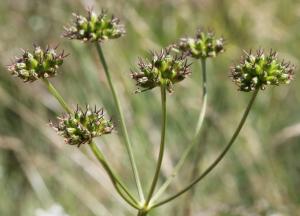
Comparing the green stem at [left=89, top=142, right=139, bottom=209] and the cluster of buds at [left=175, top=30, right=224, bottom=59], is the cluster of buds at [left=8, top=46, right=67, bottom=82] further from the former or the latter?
the cluster of buds at [left=175, top=30, right=224, bottom=59]

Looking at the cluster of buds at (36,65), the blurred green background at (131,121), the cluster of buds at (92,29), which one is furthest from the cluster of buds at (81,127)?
the blurred green background at (131,121)

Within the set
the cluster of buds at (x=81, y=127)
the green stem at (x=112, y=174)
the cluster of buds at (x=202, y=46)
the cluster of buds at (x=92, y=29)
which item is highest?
the cluster of buds at (x=202, y=46)

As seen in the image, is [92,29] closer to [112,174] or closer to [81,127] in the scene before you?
[81,127]

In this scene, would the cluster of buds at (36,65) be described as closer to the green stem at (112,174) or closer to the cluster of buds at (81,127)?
the cluster of buds at (81,127)

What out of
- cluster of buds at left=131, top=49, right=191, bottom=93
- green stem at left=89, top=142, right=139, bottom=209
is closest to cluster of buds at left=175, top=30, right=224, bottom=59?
cluster of buds at left=131, top=49, right=191, bottom=93

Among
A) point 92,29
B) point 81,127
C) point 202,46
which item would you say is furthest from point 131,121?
point 81,127
